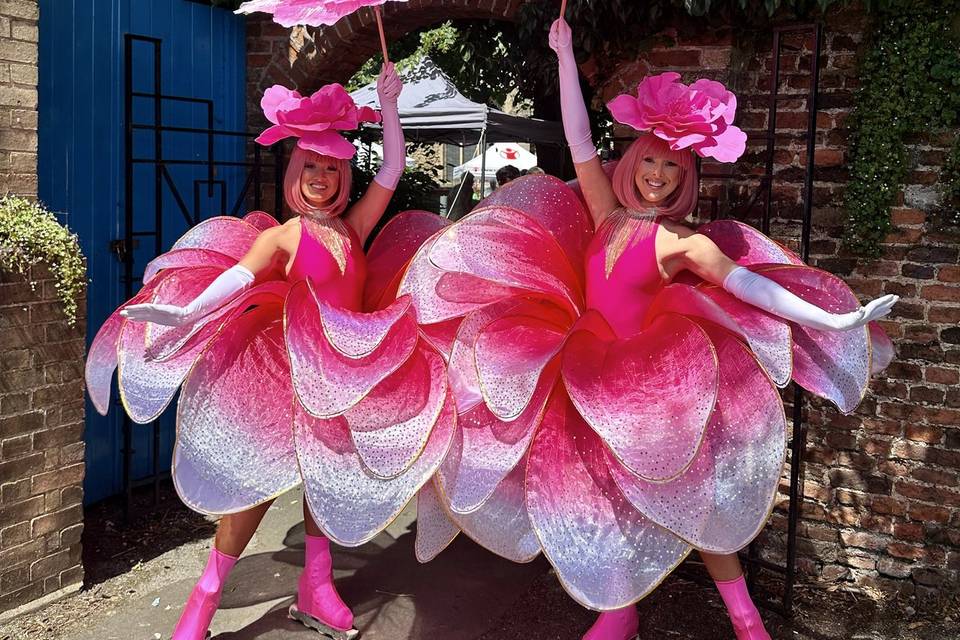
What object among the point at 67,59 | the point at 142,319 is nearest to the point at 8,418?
the point at 142,319

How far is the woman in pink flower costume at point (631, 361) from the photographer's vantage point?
2.74m

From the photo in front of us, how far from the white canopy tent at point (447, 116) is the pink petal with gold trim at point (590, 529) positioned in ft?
17.6

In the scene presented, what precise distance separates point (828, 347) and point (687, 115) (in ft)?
2.87

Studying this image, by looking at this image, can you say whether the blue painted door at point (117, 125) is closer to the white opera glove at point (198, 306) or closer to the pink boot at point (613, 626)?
the white opera glove at point (198, 306)

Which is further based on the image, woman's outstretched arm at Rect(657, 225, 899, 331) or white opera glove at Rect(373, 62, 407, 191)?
white opera glove at Rect(373, 62, 407, 191)

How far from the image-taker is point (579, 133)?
338 cm

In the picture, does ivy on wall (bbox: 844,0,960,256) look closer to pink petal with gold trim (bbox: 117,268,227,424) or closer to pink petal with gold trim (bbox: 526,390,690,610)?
pink petal with gold trim (bbox: 526,390,690,610)

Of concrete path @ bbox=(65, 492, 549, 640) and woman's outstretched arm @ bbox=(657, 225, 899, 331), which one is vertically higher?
woman's outstretched arm @ bbox=(657, 225, 899, 331)

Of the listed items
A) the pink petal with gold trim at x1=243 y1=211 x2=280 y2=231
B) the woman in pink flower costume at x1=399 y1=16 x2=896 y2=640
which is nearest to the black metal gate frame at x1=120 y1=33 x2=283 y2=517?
the pink petal with gold trim at x1=243 y1=211 x2=280 y2=231

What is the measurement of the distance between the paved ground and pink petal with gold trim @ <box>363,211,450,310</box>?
4.68 feet

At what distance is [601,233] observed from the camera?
3.29m

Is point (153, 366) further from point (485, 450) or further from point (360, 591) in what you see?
point (360, 591)

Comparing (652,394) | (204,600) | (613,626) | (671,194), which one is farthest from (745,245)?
(204,600)

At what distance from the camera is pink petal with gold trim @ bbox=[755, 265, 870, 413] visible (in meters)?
2.93
